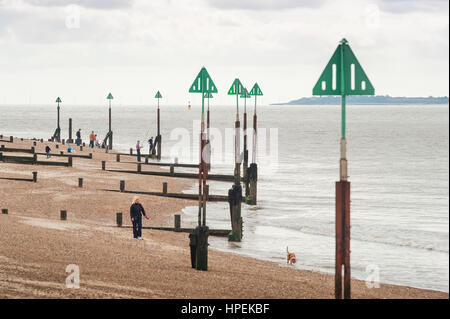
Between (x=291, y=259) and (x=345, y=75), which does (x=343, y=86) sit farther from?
(x=291, y=259)

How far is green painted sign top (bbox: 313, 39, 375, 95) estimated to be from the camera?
1023 cm

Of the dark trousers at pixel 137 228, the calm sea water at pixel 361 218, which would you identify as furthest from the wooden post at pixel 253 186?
the dark trousers at pixel 137 228

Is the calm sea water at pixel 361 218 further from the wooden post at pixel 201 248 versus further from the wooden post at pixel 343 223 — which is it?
the wooden post at pixel 201 248

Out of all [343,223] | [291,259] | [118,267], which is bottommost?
[291,259]

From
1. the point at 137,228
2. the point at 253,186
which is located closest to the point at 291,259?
the point at 137,228

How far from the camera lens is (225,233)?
24469 millimetres

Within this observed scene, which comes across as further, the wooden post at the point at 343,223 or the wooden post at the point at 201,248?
the wooden post at the point at 201,248

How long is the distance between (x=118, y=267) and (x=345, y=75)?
7.25 meters

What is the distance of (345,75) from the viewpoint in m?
10.3

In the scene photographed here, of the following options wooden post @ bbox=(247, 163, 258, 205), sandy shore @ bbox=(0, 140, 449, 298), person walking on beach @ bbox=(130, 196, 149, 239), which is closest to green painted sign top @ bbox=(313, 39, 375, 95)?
sandy shore @ bbox=(0, 140, 449, 298)

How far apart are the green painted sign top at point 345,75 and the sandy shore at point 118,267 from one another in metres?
4.92

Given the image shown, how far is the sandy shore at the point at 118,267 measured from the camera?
12.3m

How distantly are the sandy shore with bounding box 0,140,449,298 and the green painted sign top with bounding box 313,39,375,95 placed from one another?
4.92m
